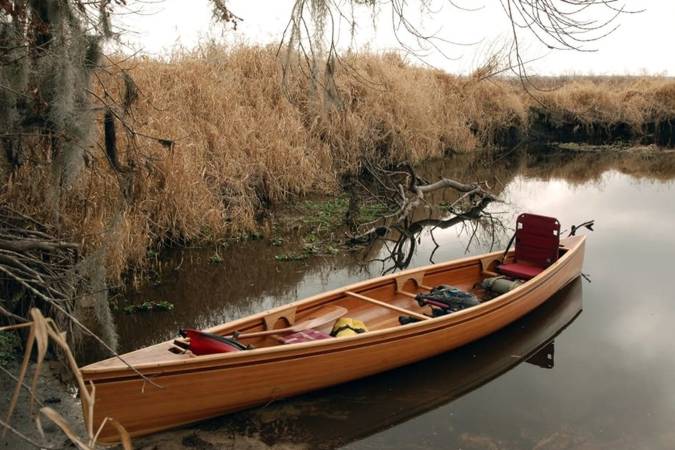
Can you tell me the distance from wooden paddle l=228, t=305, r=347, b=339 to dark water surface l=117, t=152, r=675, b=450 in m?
0.61

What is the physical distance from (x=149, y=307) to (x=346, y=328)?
2590mm

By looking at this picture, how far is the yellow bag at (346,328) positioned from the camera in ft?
18.2

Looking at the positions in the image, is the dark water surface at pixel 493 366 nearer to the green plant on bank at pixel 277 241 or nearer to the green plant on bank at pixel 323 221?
the green plant on bank at pixel 277 241

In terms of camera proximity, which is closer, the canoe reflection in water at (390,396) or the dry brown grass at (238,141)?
A: the canoe reflection in water at (390,396)

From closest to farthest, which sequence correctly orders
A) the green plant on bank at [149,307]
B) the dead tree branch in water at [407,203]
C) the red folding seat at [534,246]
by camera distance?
the green plant on bank at [149,307]
the red folding seat at [534,246]
the dead tree branch in water at [407,203]

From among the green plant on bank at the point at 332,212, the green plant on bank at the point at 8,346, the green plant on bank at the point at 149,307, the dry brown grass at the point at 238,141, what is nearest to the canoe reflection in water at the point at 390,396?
the green plant on bank at the point at 8,346

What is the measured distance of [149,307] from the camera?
7.01 meters

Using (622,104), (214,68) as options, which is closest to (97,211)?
(214,68)

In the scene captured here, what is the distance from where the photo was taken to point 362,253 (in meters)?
9.59

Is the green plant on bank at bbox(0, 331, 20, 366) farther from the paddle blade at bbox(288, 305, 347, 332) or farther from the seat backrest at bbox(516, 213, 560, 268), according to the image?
the seat backrest at bbox(516, 213, 560, 268)

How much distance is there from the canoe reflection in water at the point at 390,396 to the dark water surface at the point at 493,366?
0.5 inches

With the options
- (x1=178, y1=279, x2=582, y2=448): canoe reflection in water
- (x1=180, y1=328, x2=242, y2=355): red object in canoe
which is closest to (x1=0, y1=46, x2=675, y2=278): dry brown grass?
(x1=180, y1=328, x2=242, y2=355): red object in canoe

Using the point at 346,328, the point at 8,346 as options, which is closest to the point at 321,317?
the point at 346,328

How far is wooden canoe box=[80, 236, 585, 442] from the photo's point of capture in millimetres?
4223
